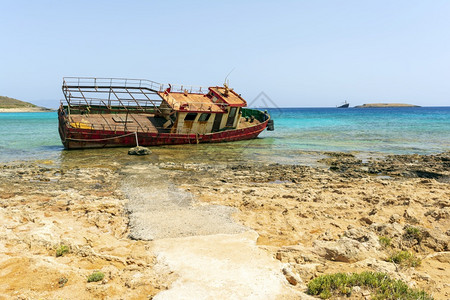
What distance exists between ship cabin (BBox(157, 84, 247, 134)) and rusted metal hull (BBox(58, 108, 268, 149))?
2.06 ft

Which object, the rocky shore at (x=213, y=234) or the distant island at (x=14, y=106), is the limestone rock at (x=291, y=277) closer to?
the rocky shore at (x=213, y=234)

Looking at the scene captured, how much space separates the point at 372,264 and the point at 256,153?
1550cm

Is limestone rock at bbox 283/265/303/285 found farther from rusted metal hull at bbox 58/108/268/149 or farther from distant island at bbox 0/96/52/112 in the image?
distant island at bbox 0/96/52/112

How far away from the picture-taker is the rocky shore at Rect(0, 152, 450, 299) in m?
4.89

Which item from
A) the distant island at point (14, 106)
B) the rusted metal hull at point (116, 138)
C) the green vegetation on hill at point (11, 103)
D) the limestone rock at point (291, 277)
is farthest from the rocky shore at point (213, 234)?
the green vegetation on hill at point (11, 103)

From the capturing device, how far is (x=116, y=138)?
21688 mm

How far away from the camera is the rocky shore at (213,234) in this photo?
4.89m

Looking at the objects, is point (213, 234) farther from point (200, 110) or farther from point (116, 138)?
point (200, 110)

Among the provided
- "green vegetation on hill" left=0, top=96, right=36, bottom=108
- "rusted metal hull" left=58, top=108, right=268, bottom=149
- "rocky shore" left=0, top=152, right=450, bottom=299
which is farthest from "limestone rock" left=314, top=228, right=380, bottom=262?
"green vegetation on hill" left=0, top=96, right=36, bottom=108

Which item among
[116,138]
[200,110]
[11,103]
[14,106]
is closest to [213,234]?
[116,138]

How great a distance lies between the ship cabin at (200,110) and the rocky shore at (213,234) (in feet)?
38.2

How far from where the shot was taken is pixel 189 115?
2416 cm

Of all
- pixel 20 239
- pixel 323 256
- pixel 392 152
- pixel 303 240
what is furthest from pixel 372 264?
pixel 392 152

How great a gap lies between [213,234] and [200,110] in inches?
715
